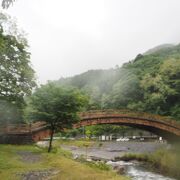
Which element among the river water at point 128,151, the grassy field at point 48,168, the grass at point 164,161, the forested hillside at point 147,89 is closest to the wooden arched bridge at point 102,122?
the grass at point 164,161

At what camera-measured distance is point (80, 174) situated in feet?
70.7

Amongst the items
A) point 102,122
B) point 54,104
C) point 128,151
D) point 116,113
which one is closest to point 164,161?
point 116,113

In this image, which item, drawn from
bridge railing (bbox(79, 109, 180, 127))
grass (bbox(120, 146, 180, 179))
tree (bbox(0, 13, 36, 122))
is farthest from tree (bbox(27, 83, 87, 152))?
grass (bbox(120, 146, 180, 179))

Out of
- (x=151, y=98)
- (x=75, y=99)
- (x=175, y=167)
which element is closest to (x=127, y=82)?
(x=151, y=98)

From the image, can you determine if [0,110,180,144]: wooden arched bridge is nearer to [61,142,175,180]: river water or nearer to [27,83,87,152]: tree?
[27,83,87,152]: tree

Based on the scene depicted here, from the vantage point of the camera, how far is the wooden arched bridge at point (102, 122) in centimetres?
4016

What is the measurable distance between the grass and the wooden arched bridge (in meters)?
4.14

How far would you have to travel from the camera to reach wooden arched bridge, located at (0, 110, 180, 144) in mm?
40156

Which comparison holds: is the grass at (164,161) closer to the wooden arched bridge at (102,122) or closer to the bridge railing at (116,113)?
the wooden arched bridge at (102,122)

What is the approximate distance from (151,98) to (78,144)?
2568 cm

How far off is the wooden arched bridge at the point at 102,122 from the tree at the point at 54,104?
4.17 metres

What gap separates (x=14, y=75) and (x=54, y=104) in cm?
586

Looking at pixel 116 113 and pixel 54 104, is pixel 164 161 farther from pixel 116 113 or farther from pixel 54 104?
pixel 54 104

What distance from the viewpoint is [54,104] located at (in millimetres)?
33625
